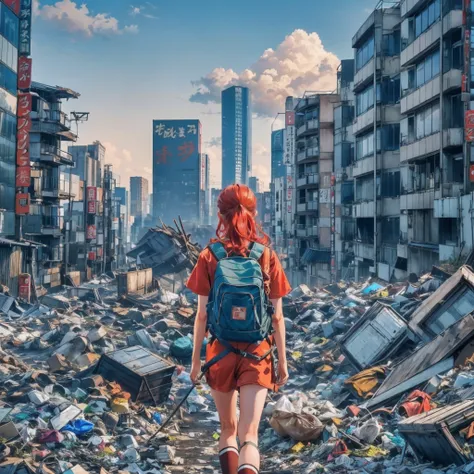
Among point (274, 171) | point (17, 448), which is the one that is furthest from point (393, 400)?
point (274, 171)

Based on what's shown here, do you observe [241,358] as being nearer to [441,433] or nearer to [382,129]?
[441,433]

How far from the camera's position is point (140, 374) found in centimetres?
1109

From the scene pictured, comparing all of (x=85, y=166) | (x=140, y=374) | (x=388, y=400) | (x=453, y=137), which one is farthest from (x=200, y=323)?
(x=85, y=166)

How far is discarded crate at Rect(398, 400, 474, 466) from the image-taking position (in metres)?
5.82

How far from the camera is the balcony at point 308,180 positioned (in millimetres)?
55541

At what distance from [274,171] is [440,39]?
152 metres

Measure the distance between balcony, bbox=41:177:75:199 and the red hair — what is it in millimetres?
48875

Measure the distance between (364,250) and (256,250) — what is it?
36149mm

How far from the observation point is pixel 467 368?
8.78 meters

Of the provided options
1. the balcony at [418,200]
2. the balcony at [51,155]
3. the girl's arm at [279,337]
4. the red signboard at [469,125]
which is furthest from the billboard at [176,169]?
the girl's arm at [279,337]

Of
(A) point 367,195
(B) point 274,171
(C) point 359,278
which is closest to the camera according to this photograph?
(A) point 367,195

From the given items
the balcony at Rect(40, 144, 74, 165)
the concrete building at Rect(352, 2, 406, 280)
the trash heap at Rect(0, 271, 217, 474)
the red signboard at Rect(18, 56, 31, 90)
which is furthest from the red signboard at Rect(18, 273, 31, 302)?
the concrete building at Rect(352, 2, 406, 280)

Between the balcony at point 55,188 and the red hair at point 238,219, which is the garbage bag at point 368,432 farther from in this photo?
the balcony at point 55,188

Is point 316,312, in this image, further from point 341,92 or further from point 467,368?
point 341,92
